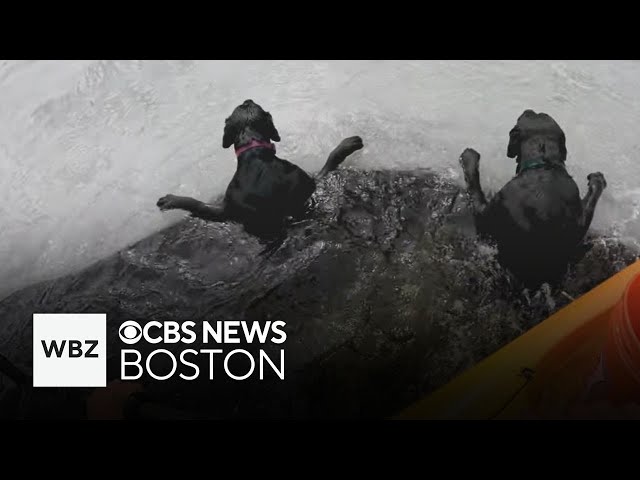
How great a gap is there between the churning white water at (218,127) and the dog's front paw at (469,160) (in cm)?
6

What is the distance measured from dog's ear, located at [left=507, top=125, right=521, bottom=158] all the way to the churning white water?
0.05 m

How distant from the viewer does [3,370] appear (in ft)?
8.38

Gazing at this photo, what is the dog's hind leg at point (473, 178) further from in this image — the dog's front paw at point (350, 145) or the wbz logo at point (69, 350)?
the wbz logo at point (69, 350)

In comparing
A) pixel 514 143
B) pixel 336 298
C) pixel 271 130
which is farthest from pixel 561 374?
pixel 271 130

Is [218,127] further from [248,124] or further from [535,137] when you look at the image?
[535,137]

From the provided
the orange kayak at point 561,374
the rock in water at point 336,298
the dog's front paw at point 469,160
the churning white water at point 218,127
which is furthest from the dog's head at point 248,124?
the orange kayak at point 561,374

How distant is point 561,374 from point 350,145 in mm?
1328

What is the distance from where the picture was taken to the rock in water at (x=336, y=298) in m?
2.50

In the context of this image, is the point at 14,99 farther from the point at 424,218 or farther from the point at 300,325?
the point at 424,218

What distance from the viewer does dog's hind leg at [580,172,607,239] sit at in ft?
8.61

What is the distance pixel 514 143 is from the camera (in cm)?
279

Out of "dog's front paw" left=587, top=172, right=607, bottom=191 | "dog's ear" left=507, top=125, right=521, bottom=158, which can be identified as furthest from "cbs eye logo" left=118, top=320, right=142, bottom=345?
"dog's front paw" left=587, top=172, right=607, bottom=191

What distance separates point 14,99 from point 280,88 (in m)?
1.44

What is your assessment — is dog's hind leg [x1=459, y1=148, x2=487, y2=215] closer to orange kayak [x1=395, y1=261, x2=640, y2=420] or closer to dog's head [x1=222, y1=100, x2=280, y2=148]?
orange kayak [x1=395, y1=261, x2=640, y2=420]
